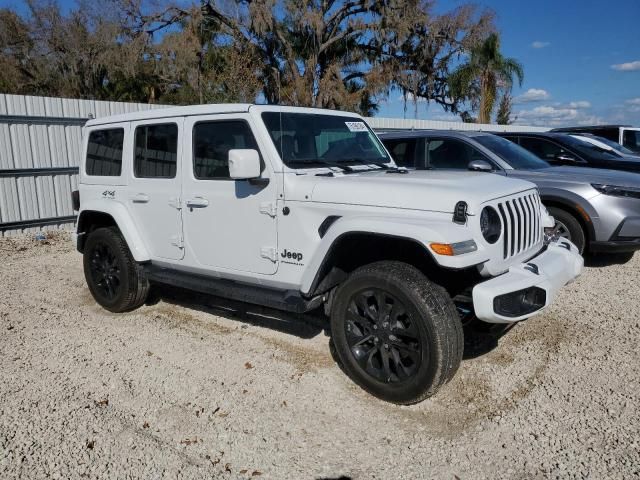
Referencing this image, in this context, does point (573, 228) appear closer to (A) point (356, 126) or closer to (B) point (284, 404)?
(A) point (356, 126)

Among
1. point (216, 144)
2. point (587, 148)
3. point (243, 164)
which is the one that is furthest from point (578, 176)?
point (243, 164)

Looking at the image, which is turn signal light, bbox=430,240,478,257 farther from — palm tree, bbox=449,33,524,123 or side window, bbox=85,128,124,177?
palm tree, bbox=449,33,524,123

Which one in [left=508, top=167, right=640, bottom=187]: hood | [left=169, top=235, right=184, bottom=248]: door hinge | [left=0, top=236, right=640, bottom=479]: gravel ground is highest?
[left=508, top=167, right=640, bottom=187]: hood

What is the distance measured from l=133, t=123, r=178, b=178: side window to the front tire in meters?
2.04

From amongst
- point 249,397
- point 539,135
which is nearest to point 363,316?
point 249,397

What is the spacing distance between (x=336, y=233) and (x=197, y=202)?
4.77 feet

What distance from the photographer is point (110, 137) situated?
17.3 feet

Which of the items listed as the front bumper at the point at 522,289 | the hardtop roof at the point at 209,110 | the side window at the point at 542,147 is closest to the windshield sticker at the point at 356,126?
the hardtop roof at the point at 209,110

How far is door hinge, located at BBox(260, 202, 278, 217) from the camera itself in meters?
3.86

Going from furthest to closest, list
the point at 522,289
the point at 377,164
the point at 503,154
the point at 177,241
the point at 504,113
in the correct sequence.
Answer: the point at 504,113, the point at 503,154, the point at 177,241, the point at 377,164, the point at 522,289

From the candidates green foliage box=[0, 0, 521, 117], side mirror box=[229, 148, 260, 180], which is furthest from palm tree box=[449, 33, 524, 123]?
side mirror box=[229, 148, 260, 180]

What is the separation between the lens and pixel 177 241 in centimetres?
462

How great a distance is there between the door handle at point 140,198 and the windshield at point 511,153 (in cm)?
441

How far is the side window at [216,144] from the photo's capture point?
4.12 meters
